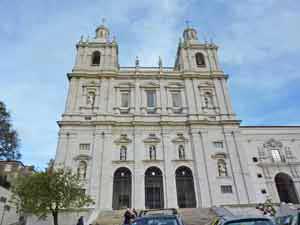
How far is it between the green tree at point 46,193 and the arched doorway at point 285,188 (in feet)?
74.0

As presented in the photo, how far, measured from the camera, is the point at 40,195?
15.9 meters

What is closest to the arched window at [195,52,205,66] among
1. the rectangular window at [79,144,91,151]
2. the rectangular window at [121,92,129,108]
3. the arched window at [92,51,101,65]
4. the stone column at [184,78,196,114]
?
the stone column at [184,78,196,114]

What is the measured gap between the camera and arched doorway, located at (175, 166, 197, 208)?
23.9 meters

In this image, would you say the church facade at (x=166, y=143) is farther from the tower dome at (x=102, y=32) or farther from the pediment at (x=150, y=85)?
the tower dome at (x=102, y=32)

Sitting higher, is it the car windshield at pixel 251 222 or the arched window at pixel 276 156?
the arched window at pixel 276 156

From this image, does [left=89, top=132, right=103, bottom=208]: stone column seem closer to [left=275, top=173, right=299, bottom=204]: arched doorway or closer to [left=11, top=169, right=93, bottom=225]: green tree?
[left=11, top=169, right=93, bottom=225]: green tree

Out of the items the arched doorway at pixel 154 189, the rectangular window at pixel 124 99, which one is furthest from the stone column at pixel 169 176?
the rectangular window at pixel 124 99

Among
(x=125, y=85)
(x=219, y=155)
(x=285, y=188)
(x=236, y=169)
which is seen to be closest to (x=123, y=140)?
(x=125, y=85)

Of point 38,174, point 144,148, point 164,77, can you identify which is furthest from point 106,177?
point 164,77

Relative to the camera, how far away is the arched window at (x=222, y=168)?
2503cm

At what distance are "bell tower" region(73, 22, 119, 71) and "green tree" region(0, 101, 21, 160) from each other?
1082 cm

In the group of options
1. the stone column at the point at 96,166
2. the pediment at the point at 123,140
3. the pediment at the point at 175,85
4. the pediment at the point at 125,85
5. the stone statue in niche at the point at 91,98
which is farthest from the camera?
the pediment at the point at 175,85

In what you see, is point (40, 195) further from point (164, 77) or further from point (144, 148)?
point (164, 77)

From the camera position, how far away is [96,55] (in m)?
34.8
